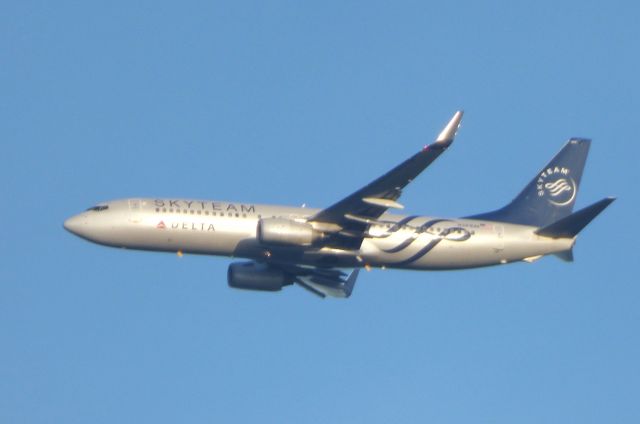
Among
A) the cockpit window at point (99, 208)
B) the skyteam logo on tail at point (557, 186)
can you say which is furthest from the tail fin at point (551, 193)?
the cockpit window at point (99, 208)

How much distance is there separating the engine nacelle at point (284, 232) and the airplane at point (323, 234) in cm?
5

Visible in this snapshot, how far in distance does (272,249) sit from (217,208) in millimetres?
3947

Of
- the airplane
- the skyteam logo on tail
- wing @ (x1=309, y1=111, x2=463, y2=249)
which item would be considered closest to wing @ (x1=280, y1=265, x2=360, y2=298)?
the airplane

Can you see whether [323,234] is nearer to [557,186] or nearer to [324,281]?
[324,281]

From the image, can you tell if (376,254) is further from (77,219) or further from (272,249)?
(77,219)

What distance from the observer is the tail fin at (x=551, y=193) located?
84125 millimetres

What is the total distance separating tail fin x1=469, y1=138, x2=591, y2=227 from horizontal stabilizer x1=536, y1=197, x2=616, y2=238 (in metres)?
2.96

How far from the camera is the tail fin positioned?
84.1 m

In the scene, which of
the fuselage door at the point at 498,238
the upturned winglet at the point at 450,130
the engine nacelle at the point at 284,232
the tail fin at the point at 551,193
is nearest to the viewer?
the upturned winglet at the point at 450,130

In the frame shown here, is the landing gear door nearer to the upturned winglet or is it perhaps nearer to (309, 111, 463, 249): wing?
(309, 111, 463, 249): wing

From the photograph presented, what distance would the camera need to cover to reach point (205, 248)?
77312 mm

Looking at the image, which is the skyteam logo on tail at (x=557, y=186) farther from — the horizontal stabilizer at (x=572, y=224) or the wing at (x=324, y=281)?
the wing at (x=324, y=281)

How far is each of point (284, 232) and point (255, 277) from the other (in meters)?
7.69

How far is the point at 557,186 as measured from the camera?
86438 mm
